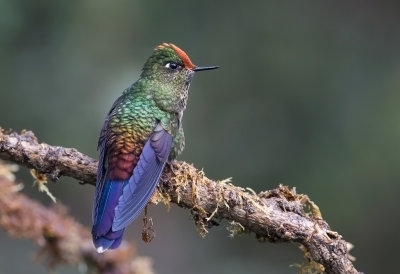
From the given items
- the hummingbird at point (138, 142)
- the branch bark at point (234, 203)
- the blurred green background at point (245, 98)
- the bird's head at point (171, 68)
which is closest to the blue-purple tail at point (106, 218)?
the hummingbird at point (138, 142)

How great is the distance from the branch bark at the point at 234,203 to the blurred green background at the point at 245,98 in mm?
2976

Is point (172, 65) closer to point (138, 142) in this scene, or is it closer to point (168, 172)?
point (138, 142)

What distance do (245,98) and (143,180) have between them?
13.8 ft

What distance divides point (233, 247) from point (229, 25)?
2.13m

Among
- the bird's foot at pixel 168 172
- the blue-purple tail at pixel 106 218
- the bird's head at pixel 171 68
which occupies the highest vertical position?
the bird's head at pixel 171 68

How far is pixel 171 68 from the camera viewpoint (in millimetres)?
4297

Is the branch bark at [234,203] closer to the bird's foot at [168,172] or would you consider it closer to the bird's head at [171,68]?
the bird's foot at [168,172]

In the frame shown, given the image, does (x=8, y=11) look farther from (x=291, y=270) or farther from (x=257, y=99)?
(x=291, y=270)

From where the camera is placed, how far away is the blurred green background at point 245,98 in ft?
22.5

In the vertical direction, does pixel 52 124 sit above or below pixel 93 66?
below

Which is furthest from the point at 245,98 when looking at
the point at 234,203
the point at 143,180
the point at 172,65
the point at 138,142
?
the point at 234,203

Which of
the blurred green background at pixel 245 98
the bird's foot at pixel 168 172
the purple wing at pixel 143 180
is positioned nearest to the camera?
the purple wing at pixel 143 180

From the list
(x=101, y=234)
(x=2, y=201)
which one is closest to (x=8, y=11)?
(x=2, y=201)

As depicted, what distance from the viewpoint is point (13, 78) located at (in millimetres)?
6781
